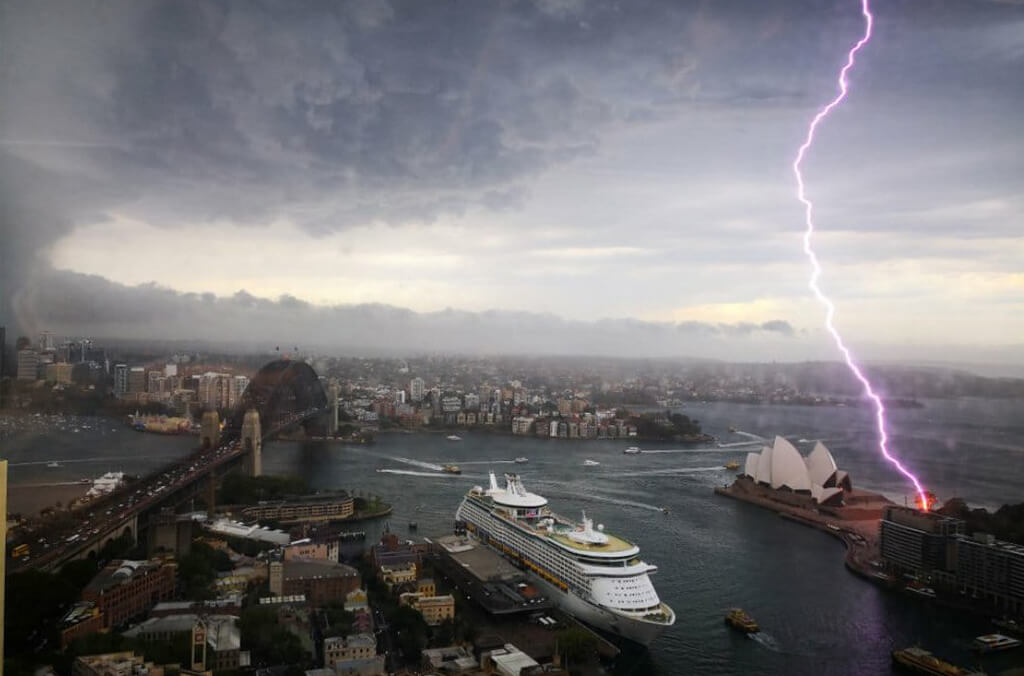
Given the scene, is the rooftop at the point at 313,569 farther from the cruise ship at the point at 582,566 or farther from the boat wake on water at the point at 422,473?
the boat wake on water at the point at 422,473

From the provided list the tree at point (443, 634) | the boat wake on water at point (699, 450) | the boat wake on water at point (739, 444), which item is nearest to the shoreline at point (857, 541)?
the tree at point (443, 634)

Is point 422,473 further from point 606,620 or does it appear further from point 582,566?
point 606,620

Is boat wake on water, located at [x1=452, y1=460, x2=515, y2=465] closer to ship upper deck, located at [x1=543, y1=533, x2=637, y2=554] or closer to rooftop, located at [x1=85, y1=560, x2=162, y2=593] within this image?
ship upper deck, located at [x1=543, y1=533, x2=637, y2=554]

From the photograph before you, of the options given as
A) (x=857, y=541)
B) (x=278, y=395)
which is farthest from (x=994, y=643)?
(x=278, y=395)

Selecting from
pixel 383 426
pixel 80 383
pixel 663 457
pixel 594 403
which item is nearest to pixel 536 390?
pixel 594 403

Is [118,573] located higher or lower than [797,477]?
lower

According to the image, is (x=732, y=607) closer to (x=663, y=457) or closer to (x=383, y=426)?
(x=663, y=457)
